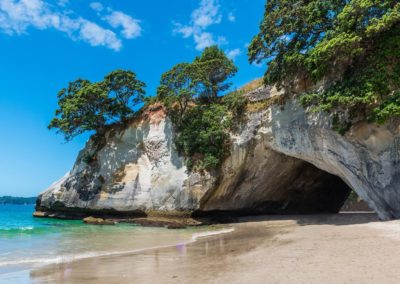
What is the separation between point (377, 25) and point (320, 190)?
53.3ft

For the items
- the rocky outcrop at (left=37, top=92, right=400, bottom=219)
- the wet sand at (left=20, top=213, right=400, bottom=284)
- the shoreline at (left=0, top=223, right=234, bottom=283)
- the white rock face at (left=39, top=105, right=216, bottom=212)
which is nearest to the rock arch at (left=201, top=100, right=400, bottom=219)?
the rocky outcrop at (left=37, top=92, right=400, bottom=219)

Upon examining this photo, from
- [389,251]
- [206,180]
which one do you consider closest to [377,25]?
[389,251]

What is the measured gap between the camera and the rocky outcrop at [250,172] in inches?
536

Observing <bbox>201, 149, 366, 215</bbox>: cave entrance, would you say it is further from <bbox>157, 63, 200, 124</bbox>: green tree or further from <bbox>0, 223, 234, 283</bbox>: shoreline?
<bbox>0, 223, 234, 283</bbox>: shoreline

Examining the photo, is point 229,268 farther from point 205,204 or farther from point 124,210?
point 124,210

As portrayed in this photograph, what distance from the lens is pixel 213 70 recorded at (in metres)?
23.5

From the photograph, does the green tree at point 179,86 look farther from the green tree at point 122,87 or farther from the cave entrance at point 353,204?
the cave entrance at point 353,204

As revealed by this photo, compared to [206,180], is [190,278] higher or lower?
lower

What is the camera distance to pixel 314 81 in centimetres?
1517

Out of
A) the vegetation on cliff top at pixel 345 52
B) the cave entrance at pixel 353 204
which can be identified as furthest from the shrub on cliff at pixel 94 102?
the cave entrance at pixel 353 204

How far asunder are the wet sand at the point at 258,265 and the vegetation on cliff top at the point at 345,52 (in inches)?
209

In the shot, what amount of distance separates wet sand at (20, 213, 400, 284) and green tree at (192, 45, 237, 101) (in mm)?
14697

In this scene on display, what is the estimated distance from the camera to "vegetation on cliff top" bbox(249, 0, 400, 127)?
41.1 ft

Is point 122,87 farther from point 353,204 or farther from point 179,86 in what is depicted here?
point 353,204
